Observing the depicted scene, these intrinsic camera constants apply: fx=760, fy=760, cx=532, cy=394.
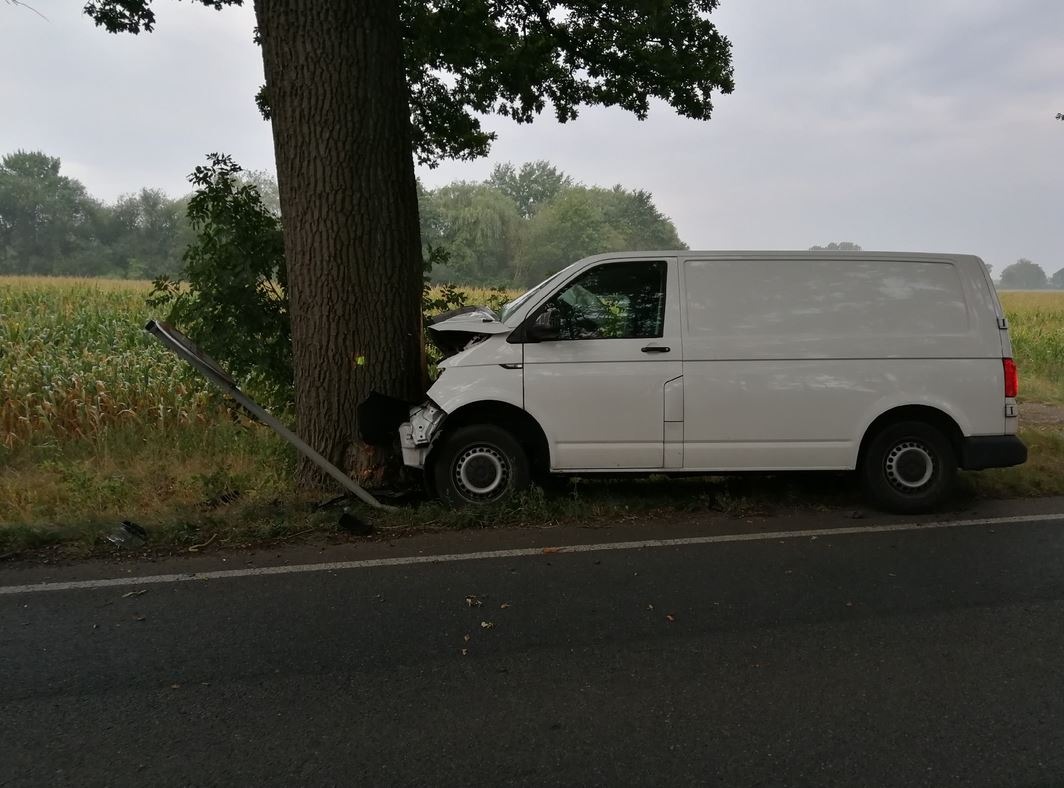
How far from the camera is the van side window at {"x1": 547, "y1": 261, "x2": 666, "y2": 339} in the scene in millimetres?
5953

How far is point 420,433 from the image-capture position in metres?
6.01

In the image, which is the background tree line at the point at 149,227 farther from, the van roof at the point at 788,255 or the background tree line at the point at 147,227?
the van roof at the point at 788,255

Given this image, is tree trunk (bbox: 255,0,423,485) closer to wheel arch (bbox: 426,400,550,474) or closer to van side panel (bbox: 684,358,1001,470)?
wheel arch (bbox: 426,400,550,474)

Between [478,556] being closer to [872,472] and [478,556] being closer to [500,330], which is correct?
[500,330]

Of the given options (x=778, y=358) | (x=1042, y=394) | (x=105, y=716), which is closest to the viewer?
(x=105, y=716)

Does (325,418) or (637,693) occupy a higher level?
(325,418)

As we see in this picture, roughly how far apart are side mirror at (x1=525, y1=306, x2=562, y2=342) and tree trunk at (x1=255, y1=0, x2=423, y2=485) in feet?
4.39

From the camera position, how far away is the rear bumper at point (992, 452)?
587cm

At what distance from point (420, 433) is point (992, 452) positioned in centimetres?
445

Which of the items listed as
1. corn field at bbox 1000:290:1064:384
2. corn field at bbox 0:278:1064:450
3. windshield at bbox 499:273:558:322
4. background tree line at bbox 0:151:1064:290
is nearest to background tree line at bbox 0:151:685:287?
background tree line at bbox 0:151:1064:290

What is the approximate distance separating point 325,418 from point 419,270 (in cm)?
155

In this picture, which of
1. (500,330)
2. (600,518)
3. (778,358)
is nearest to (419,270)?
(500,330)

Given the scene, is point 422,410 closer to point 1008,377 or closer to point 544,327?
point 544,327

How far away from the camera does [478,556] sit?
5062 millimetres
